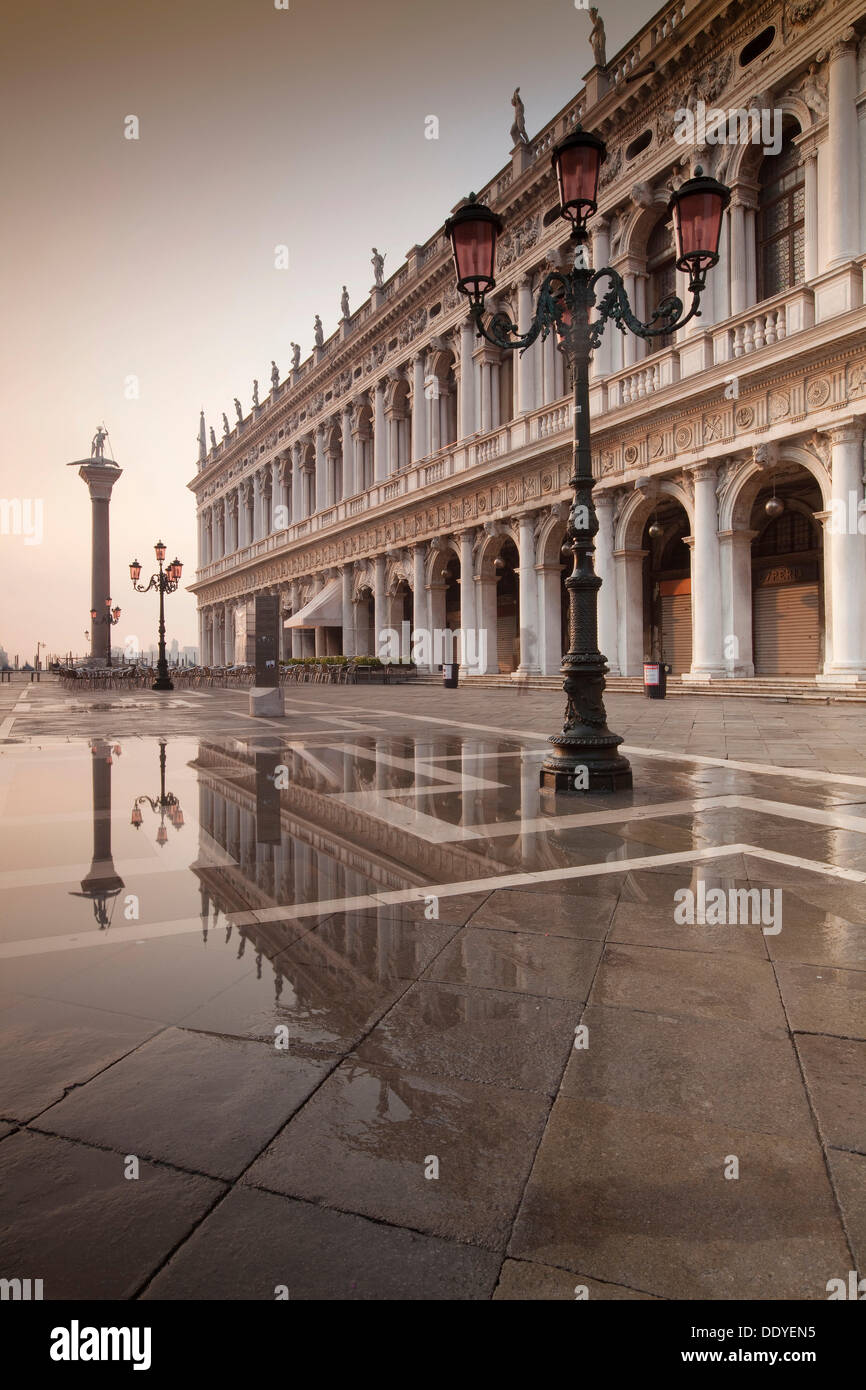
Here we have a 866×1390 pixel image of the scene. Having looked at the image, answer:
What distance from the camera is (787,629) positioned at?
66.1 feet

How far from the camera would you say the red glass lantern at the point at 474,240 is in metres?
7.04

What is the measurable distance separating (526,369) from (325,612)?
665 inches

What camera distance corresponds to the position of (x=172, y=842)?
5.11 meters

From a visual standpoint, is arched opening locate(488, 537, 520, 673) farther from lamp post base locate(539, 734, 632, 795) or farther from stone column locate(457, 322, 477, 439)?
lamp post base locate(539, 734, 632, 795)

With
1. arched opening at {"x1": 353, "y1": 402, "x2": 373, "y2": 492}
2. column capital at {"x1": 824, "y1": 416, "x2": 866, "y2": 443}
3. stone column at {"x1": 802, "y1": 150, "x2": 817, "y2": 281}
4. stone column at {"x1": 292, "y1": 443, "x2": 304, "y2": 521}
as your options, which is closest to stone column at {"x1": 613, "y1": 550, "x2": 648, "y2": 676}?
column capital at {"x1": 824, "y1": 416, "x2": 866, "y2": 443}

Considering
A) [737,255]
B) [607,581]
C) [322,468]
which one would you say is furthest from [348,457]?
[737,255]

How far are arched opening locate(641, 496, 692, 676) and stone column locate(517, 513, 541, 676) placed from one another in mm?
3506

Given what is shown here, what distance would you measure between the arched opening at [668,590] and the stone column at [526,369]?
5.80m

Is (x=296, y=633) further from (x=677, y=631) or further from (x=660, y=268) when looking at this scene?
(x=660, y=268)

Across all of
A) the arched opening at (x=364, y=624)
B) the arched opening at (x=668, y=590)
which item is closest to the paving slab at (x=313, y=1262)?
the arched opening at (x=668, y=590)

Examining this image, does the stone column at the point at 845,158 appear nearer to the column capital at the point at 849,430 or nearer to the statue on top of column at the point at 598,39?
the column capital at the point at 849,430

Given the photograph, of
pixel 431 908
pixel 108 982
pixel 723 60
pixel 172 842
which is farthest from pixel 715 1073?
pixel 723 60

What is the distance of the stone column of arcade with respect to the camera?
172 ft
